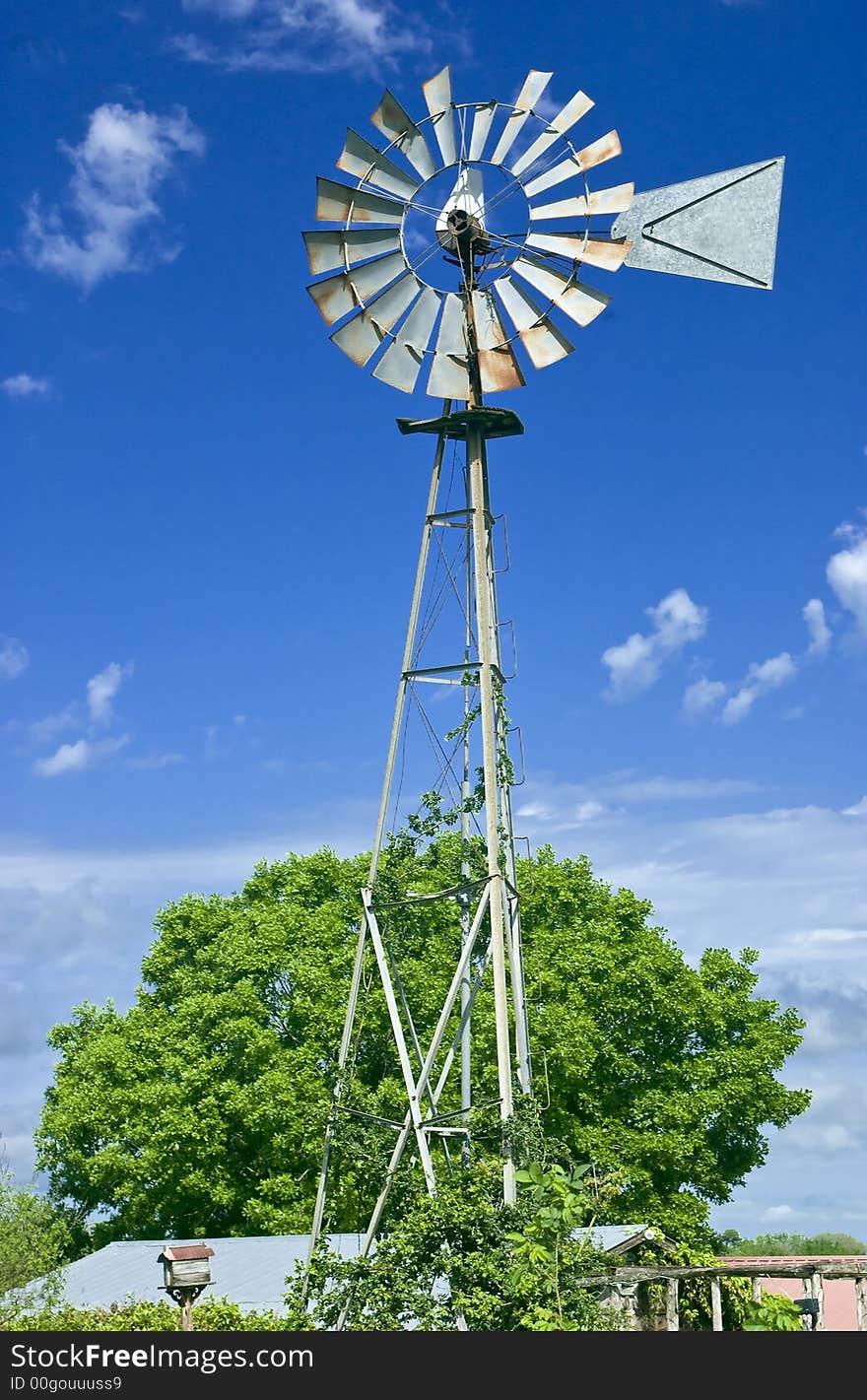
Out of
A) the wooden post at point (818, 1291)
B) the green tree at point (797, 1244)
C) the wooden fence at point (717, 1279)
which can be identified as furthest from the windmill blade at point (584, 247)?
the green tree at point (797, 1244)

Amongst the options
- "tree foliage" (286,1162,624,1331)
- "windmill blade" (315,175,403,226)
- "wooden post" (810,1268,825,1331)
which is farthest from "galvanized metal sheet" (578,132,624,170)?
"wooden post" (810,1268,825,1331)

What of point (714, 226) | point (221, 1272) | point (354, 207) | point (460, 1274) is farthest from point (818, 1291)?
point (354, 207)

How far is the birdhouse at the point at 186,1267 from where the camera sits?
1784 cm

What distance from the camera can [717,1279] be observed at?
21.7 metres

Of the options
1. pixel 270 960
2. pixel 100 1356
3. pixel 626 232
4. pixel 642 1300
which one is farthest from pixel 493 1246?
pixel 270 960

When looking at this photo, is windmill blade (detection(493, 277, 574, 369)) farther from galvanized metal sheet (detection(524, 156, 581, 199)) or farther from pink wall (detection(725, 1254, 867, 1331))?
pink wall (detection(725, 1254, 867, 1331))

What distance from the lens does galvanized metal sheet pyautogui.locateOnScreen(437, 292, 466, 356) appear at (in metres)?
16.9

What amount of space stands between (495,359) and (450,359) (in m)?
0.55

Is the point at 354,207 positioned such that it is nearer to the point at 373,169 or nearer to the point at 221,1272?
the point at 373,169

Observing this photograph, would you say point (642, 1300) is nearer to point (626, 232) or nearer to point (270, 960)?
point (270, 960)

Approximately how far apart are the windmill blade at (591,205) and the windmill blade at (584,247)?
Answer: 0.24 m

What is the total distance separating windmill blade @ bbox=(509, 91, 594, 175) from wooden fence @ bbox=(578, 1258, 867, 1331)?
15039 millimetres

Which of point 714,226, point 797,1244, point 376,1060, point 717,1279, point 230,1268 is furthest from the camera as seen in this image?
point 797,1244

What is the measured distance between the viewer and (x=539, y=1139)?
1488 centimetres
